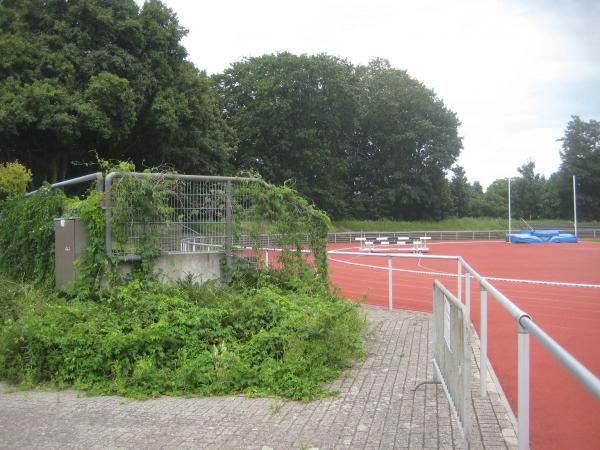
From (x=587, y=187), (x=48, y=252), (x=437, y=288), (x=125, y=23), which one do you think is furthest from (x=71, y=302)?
(x=587, y=187)

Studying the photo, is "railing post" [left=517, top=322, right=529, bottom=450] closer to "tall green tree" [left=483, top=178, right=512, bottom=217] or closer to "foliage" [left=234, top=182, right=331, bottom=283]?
"foliage" [left=234, top=182, right=331, bottom=283]

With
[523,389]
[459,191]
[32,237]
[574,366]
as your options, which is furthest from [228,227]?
[459,191]

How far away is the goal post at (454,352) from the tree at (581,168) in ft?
249

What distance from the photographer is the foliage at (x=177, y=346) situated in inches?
227

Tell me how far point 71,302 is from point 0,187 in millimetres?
10099

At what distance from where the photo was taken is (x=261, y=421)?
4.81 m

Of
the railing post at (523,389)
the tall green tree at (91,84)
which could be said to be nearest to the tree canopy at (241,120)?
the tall green tree at (91,84)

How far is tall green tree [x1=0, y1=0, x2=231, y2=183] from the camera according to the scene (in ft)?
89.9

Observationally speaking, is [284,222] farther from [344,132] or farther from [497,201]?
[497,201]

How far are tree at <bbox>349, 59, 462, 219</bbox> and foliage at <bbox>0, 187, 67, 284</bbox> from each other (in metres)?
52.1

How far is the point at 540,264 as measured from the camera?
2562cm

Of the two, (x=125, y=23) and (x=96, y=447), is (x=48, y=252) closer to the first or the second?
(x=96, y=447)

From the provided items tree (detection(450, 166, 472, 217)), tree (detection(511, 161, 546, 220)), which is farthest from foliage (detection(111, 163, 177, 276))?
tree (detection(511, 161, 546, 220))

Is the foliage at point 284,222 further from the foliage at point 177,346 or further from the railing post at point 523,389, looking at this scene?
the railing post at point 523,389
